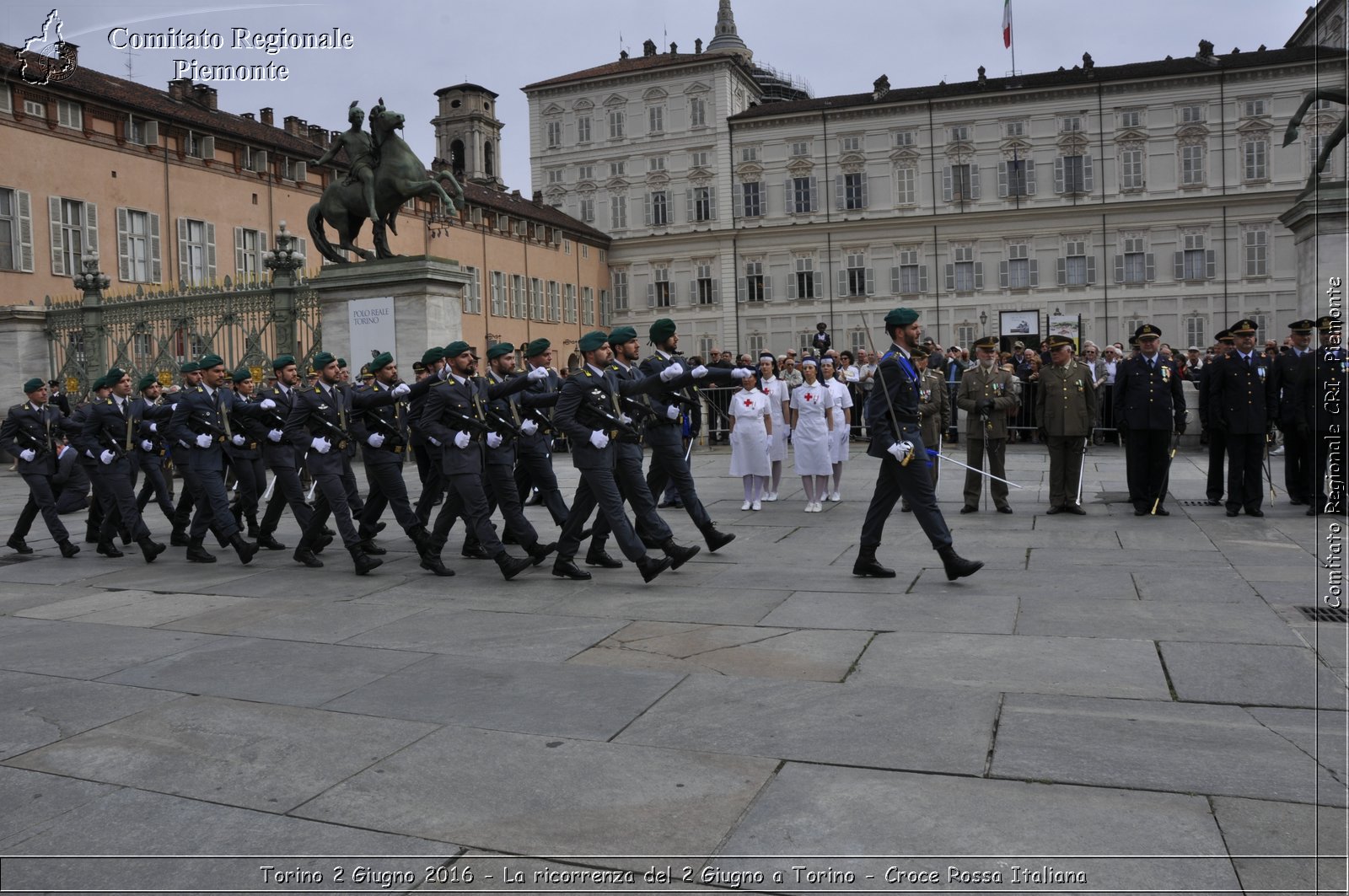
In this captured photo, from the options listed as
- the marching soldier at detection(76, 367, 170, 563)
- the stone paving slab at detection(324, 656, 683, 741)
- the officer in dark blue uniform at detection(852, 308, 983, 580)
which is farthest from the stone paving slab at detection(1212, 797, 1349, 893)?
the marching soldier at detection(76, 367, 170, 563)

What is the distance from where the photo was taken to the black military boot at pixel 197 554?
438 inches

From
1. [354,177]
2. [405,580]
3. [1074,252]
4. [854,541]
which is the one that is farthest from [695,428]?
[1074,252]

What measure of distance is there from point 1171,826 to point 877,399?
5.17 meters

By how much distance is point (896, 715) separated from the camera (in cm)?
529

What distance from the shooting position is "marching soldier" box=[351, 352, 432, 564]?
34.1ft

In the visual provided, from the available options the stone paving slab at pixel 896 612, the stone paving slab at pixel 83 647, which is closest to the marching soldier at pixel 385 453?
the stone paving slab at pixel 83 647

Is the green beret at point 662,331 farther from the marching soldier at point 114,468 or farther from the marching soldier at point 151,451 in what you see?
the marching soldier at point 151,451

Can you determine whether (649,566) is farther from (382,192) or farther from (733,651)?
(382,192)

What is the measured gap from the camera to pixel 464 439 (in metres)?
9.40

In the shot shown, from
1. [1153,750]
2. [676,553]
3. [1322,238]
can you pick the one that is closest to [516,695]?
[1153,750]

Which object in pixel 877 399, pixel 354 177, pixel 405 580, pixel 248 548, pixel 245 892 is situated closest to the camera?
pixel 245 892

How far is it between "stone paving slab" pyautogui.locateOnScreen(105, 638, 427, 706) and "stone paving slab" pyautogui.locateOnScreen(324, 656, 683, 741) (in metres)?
0.19

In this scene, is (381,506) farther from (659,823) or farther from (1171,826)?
(1171,826)

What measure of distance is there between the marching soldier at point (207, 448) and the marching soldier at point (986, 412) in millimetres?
7986
